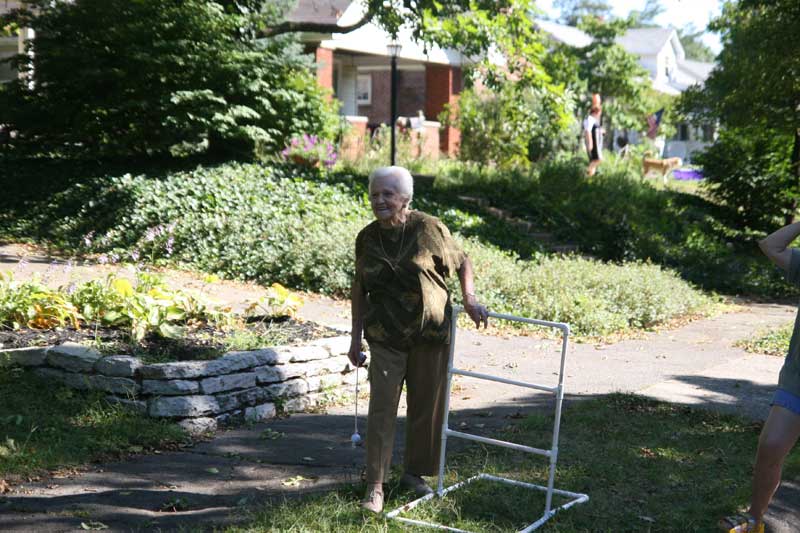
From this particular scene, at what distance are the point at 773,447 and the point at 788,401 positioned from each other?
0.73 ft

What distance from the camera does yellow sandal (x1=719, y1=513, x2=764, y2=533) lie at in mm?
4551

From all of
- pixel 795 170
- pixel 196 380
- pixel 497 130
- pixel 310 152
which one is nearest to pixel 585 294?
pixel 196 380

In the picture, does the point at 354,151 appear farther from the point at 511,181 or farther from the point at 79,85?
the point at 79,85

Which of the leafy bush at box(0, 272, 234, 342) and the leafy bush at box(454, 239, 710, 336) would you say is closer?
the leafy bush at box(0, 272, 234, 342)

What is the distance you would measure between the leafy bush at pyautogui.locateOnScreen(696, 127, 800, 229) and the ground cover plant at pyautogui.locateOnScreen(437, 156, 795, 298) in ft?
1.25

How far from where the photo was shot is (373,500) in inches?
190

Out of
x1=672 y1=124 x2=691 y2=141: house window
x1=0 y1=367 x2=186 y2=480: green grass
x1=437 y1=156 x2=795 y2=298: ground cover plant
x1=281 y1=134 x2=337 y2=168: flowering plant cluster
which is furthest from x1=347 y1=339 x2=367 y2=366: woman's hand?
x1=672 y1=124 x2=691 y2=141: house window

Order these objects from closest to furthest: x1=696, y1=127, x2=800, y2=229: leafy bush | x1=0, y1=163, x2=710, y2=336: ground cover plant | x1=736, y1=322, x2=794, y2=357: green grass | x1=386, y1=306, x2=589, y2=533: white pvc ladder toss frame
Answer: x1=386, y1=306, x2=589, y2=533: white pvc ladder toss frame, x1=736, y1=322, x2=794, y2=357: green grass, x1=0, y1=163, x2=710, y2=336: ground cover plant, x1=696, y1=127, x2=800, y2=229: leafy bush

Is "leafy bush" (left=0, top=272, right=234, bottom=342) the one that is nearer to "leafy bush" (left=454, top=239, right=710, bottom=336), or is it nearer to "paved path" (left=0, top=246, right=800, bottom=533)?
"paved path" (left=0, top=246, right=800, bottom=533)

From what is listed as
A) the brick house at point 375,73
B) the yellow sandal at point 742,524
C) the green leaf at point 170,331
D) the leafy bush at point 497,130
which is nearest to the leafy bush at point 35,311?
the green leaf at point 170,331

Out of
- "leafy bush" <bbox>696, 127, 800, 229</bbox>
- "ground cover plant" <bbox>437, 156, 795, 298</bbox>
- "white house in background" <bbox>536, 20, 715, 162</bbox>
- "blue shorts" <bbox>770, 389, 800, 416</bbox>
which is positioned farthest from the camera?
"white house in background" <bbox>536, 20, 715, 162</bbox>

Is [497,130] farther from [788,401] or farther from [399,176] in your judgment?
[788,401]

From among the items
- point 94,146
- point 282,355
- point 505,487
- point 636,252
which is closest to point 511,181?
point 636,252

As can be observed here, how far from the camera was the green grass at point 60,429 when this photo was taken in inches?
219
